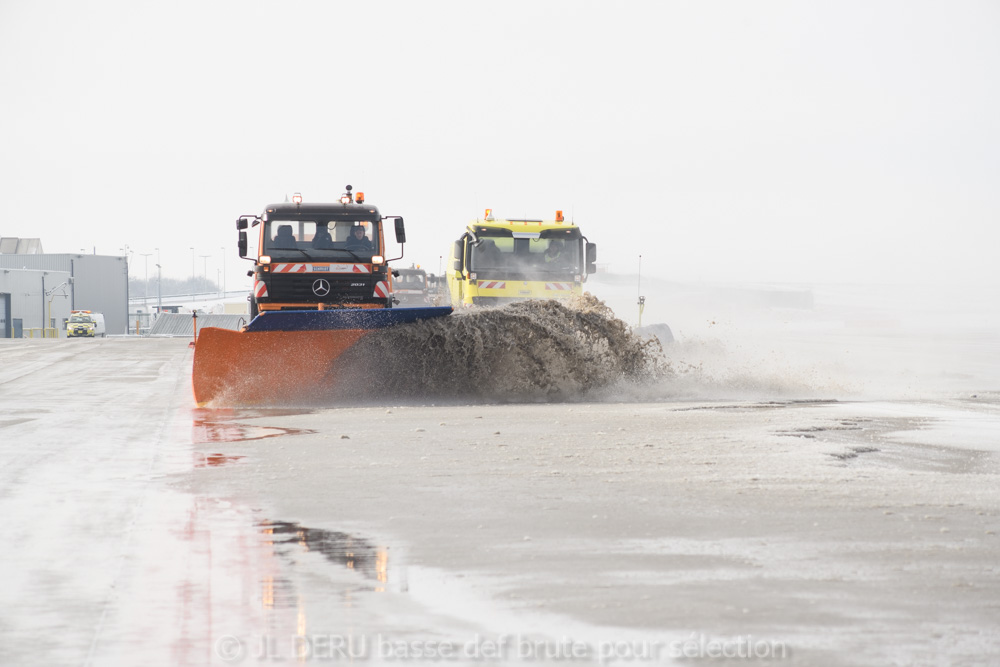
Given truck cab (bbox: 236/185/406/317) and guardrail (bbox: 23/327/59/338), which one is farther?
guardrail (bbox: 23/327/59/338)

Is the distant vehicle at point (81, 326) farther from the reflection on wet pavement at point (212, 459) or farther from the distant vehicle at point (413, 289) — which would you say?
the reflection on wet pavement at point (212, 459)

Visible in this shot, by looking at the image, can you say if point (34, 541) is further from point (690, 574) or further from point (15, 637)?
point (690, 574)

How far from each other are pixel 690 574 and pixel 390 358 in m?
Result: 8.22

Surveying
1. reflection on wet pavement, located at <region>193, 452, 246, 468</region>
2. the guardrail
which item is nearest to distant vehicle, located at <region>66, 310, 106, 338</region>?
the guardrail

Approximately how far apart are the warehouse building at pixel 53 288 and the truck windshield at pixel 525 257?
62.0 m

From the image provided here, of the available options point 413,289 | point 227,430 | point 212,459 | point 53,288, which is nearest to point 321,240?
point 227,430

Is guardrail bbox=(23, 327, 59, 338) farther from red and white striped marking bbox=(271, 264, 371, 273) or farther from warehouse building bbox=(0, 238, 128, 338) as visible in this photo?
red and white striped marking bbox=(271, 264, 371, 273)

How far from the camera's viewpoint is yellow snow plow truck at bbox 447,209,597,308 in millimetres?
18250

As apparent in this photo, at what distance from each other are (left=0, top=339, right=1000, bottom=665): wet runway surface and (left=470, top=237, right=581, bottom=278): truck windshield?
909 centimetres

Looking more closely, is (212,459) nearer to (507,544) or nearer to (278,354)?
(507,544)

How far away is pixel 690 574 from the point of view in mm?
4387

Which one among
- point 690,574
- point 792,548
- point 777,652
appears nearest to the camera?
point 777,652

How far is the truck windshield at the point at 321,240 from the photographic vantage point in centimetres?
1396

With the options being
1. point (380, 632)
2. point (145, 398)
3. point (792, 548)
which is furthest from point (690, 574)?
point (145, 398)
